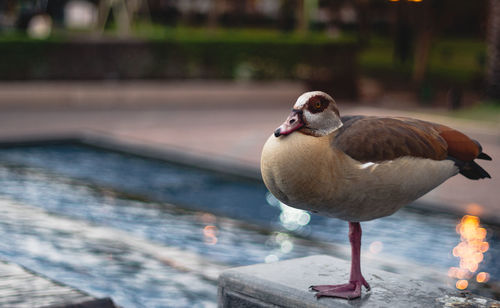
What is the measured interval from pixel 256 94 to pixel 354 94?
10.0 feet

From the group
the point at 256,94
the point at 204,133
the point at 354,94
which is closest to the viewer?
the point at 204,133

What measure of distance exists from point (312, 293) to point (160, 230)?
4285 millimetres

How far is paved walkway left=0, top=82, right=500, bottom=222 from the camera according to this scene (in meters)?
11.0

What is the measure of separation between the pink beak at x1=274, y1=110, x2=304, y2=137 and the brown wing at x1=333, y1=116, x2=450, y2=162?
198 millimetres

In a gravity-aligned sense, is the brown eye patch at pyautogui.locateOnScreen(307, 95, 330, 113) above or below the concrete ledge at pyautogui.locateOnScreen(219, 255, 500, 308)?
above

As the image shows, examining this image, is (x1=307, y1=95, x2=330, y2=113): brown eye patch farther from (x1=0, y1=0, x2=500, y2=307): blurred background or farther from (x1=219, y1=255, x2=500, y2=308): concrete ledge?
(x1=0, y1=0, x2=500, y2=307): blurred background

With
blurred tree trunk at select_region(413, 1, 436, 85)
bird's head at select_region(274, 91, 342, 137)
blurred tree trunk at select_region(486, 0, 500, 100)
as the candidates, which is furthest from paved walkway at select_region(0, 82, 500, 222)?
blurred tree trunk at select_region(413, 1, 436, 85)

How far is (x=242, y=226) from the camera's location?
324 inches

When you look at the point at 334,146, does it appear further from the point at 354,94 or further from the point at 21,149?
the point at 354,94

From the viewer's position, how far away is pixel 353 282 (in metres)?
3.93

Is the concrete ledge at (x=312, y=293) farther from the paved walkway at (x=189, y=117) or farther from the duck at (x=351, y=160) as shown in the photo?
the paved walkway at (x=189, y=117)

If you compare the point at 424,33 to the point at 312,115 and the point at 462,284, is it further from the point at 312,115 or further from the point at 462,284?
the point at 312,115

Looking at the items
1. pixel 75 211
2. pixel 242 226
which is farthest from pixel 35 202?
pixel 242 226

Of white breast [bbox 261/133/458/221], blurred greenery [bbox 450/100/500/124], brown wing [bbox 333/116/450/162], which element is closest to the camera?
white breast [bbox 261/133/458/221]
